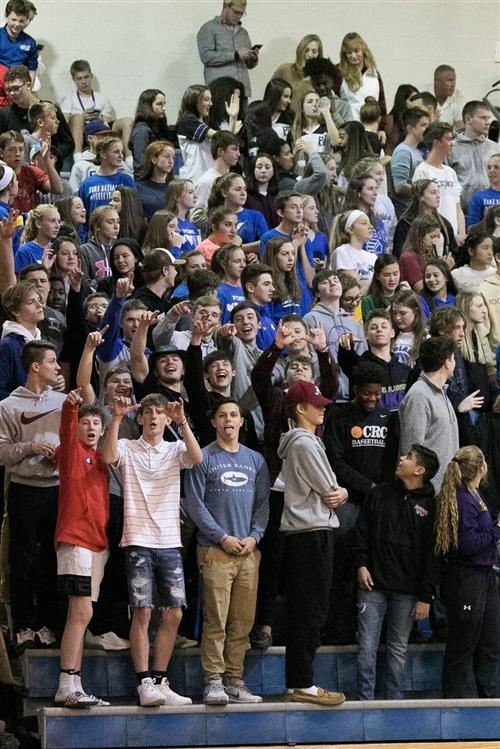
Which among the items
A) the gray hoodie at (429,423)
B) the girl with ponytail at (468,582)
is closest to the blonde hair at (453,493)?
the girl with ponytail at (468,582)

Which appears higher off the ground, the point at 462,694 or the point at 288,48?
the point at 288,48

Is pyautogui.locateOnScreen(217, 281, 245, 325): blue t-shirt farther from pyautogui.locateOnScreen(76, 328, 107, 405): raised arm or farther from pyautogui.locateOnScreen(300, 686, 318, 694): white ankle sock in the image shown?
pyautogui.locateOnScreen(300, 686, 318, 694): white ankle sock

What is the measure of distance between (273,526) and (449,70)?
8.51 metres

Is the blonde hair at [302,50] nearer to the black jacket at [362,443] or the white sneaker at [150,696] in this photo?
the black jacket at [362,443]

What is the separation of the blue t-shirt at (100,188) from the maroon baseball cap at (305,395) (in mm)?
3651

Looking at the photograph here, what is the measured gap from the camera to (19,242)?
10.4m

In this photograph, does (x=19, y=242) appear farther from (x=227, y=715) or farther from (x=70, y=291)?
(x=227, y=715)

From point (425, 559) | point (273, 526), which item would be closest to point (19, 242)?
point (273, 526)

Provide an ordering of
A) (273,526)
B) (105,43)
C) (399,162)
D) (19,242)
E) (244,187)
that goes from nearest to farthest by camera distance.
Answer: (273,526) → (19,242) → (244,187) → (399,162) → (105,43)

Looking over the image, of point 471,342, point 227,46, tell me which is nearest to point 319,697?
point 471,342

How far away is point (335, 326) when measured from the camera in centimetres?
996

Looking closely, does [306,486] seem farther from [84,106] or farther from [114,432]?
[84,106]

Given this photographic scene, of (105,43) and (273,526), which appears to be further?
(105,43)

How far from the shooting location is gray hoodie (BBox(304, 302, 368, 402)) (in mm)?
9781
